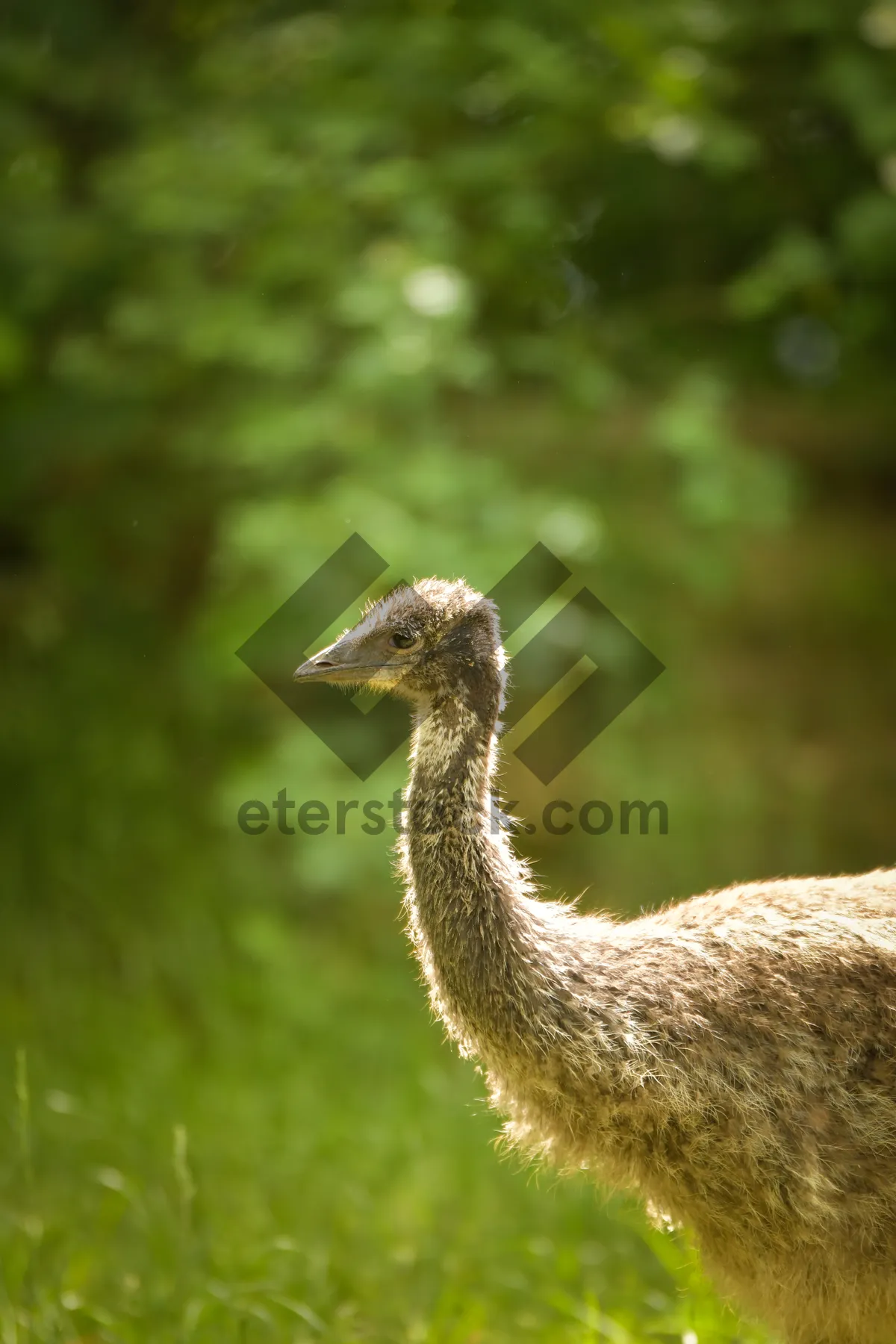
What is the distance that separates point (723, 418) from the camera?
5812mm

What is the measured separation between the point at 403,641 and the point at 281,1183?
2406mm

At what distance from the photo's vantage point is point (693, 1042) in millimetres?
2516

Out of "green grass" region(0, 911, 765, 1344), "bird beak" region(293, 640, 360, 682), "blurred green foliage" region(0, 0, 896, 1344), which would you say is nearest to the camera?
"bird beak" region(293, 640, 360, 682)

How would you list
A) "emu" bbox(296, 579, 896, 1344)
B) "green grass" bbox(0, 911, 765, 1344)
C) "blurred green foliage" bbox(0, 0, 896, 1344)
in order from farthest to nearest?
"blurred green foliage" bbox(0, 0, 896, 1344) → "green grass" bbox(0, 911, 765, 1344) → "emu" bbox(296, 579, 896, 1344)

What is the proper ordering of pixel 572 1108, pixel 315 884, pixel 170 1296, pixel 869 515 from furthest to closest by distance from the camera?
pixel 869 515 < pixel 315 884 < pixel 170 1296 < pixel 572 1108

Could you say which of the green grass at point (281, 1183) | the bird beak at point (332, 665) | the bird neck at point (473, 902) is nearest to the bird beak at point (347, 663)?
the bird beak at point (332, 665)

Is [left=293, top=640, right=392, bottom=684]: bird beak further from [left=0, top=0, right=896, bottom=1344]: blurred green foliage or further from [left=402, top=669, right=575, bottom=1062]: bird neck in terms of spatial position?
[left=0, top=0, right=896, bottom=1344]: blurred green foliage

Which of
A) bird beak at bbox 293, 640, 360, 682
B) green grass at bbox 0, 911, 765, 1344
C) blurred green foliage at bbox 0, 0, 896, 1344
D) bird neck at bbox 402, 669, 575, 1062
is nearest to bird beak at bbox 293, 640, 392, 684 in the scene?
bird beak at bbox 293, 640, 360, 682

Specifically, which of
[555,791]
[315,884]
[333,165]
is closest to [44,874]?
[315,884]

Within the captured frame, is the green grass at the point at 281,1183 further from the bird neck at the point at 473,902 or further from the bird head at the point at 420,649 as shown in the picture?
the bird head at the point at 420,649

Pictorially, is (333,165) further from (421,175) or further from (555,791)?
(555,791)

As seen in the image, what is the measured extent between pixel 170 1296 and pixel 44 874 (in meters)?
2.65

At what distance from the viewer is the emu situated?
247cm

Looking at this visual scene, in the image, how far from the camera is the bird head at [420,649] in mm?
2688
